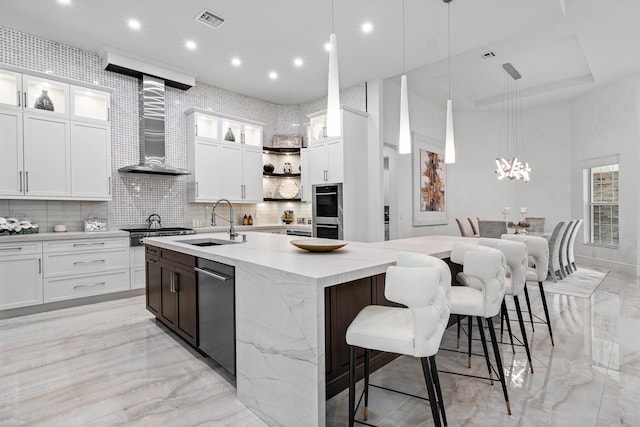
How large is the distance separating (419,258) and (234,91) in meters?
5.62

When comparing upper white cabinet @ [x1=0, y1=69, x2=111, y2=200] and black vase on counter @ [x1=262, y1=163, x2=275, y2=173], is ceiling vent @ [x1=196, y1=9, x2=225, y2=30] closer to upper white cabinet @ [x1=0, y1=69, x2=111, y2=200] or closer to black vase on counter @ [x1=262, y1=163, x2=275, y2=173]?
upper white cabinet @ [x1=0, y1=69, x2=111, y2=200]

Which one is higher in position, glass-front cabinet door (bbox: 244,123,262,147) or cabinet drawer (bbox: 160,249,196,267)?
glass-front cabinet door (bbox: 244,123,262,147)

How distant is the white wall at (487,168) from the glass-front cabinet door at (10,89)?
5414mm

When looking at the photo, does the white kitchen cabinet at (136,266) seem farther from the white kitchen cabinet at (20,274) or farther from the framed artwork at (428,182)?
the framed artwork at (428,182)

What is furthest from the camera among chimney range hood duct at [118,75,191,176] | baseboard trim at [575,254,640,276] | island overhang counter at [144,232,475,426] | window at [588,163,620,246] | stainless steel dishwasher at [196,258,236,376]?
window at [588,163,620,246]

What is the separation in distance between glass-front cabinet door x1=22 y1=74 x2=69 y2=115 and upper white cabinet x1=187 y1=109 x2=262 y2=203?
1.67 meters

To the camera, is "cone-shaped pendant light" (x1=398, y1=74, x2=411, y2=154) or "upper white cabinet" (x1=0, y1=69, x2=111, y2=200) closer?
"cone-shaped pendant light" (x1=398, y1=74, x2=411, y2=154)

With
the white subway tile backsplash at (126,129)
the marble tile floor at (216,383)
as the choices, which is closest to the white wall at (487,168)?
the white subway tile backsplash at (126,129)

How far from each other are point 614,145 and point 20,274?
31.2 ft

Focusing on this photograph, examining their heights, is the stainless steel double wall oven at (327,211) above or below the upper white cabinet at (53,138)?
below

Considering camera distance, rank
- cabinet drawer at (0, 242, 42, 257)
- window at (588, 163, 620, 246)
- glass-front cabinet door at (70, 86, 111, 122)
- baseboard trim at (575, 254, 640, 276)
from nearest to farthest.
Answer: cabinet drawer at (0, 242, 42, 257), glass-front cabinet door at (70, 86, 111, 122), baseboard trim at (575, 254, 640, 276), window at (588, 163, 620, 246)

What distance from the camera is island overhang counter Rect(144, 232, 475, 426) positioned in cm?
159

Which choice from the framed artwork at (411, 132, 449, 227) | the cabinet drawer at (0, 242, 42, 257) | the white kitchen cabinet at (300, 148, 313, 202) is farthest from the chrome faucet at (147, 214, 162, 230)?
the framed artwork at (411, 132, 449, 227)

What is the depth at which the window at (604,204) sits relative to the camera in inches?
257
